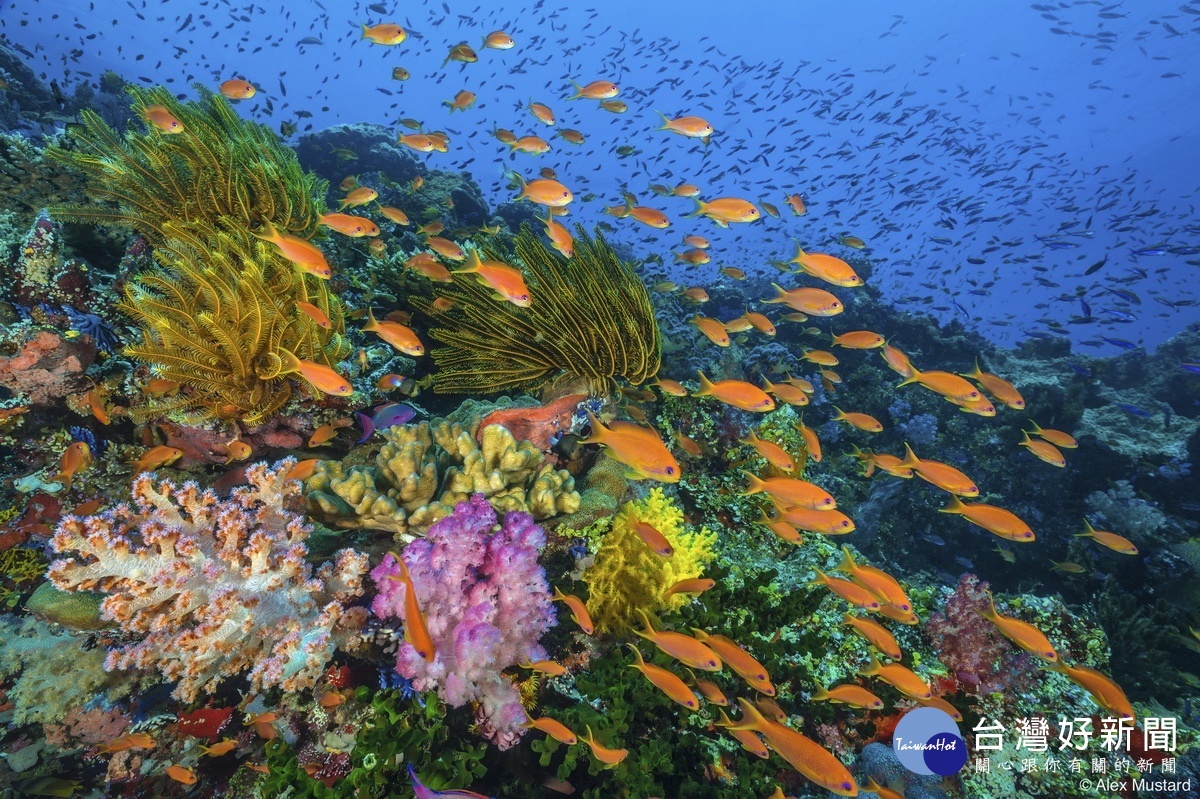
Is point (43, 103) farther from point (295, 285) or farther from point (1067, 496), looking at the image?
point (1067, 496)

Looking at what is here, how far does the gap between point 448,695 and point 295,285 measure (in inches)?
134

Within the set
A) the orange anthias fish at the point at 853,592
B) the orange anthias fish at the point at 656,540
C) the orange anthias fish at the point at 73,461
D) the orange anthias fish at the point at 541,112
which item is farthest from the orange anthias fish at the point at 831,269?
the orange anthias fish at the point at 73,461

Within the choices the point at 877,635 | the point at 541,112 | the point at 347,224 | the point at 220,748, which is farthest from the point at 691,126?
the point at 220,748

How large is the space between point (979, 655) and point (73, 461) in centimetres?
736

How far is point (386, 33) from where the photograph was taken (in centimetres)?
839

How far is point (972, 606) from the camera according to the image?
4211 mm

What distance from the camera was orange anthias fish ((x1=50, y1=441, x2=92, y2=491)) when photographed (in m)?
3.73

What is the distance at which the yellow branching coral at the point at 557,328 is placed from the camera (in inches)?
184

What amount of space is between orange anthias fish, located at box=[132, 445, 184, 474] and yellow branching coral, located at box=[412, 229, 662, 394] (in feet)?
7.36

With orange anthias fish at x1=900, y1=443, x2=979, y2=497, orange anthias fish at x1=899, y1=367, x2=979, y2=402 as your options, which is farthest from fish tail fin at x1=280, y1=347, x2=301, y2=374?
orange anthias fish at x1=899, y1=367, x2=979, y2=402

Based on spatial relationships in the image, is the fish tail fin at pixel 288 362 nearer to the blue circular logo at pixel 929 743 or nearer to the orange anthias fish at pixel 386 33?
the blue circular logo at pixel 929 743

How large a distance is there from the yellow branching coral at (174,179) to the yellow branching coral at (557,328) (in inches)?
76.0

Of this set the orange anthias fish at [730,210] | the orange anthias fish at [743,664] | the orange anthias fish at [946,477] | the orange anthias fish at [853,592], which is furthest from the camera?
the orange anthias fish at [730,210]

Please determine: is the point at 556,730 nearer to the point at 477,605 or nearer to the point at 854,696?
the point at 477,605
